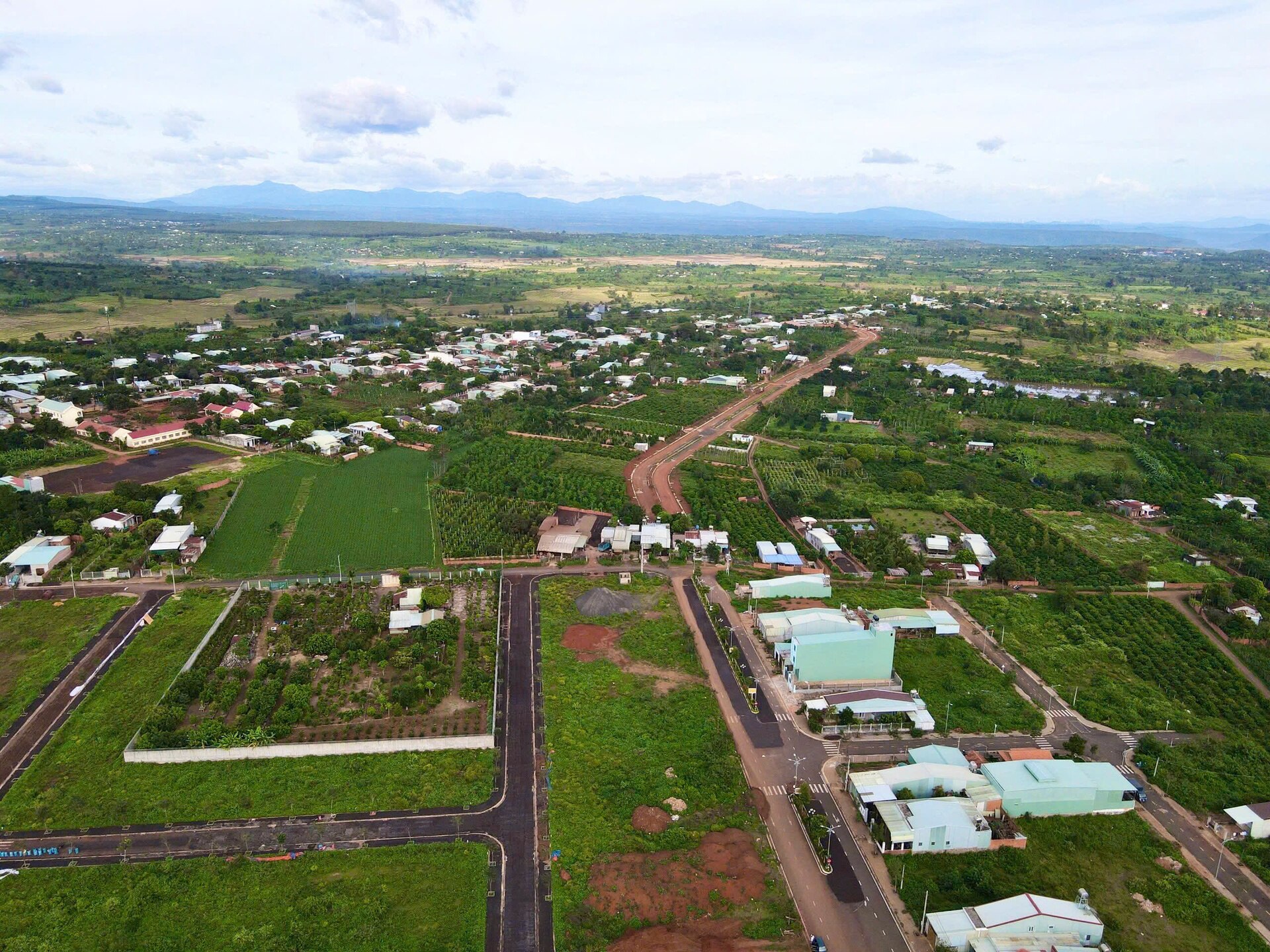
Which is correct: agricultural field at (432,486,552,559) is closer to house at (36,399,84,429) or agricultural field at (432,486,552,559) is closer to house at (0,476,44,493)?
house at (0,476,44,493)

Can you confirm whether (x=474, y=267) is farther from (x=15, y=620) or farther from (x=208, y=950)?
(x=208, y=950)

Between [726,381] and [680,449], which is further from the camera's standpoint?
[726,381]

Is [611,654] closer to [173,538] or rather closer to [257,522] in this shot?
[257,522]

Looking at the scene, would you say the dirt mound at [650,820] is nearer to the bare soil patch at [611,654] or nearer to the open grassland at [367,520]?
the bare soil patch at [611,654]

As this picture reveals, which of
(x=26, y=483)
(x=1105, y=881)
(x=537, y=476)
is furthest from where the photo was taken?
(x=537, y=476)

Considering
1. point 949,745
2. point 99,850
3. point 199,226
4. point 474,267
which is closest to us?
point 99,850

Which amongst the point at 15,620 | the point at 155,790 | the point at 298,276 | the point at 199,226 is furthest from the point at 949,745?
the point at 199,226

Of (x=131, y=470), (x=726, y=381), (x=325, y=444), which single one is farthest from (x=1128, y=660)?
(x=131, y=470)
